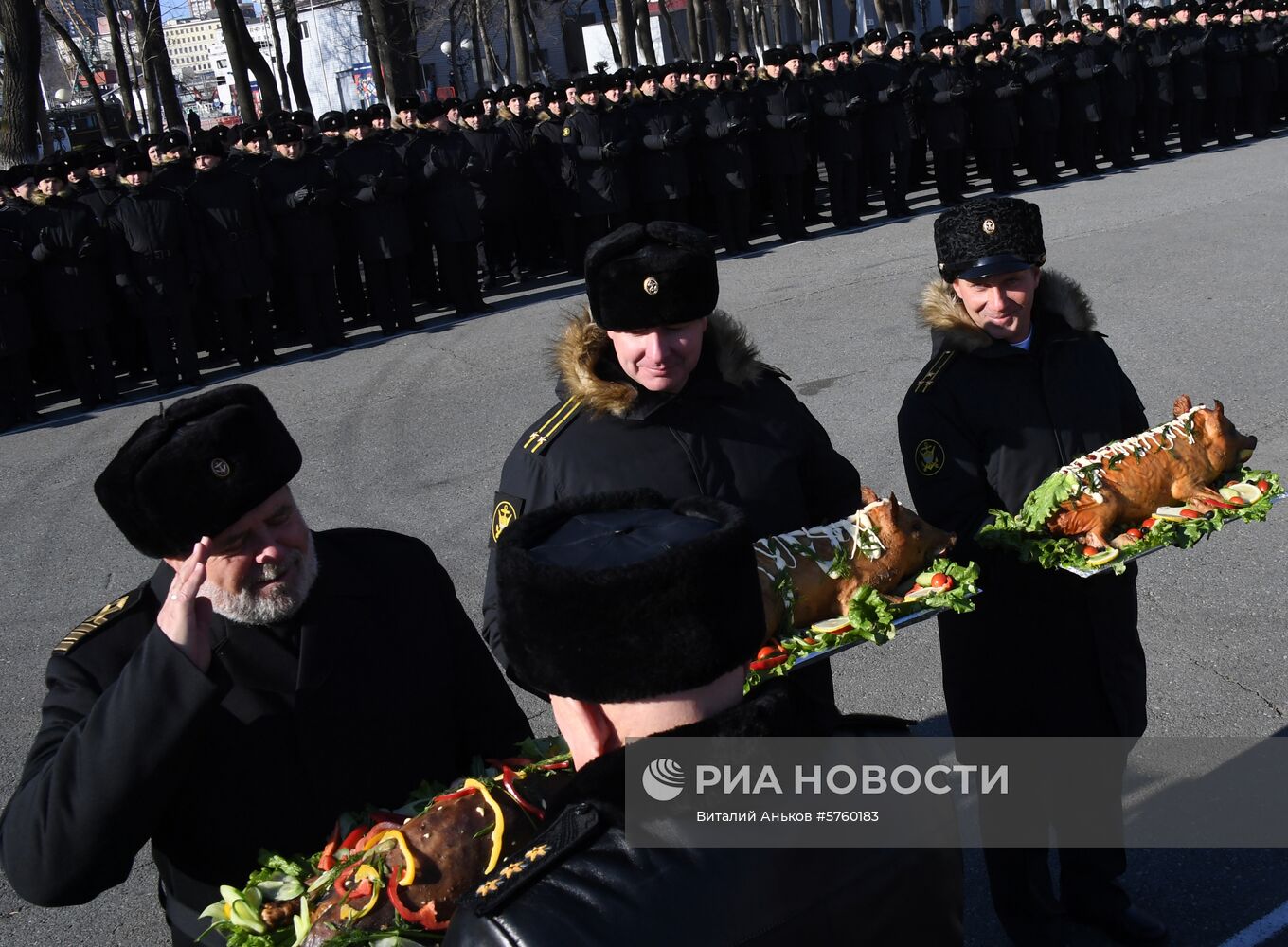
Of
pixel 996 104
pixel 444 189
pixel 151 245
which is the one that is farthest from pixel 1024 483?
pixel 996 104

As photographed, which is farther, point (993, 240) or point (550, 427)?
point (993, 240)

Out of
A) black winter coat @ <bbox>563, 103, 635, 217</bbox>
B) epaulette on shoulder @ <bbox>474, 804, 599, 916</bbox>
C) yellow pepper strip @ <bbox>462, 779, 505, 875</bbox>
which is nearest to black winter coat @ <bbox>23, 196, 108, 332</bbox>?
black winter coat @ <bbox>563, 103, 635, 217</bbox>

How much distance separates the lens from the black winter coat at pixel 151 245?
11.1m

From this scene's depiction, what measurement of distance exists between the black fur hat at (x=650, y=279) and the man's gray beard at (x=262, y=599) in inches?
39.4

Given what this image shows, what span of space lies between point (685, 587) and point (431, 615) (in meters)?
1.14

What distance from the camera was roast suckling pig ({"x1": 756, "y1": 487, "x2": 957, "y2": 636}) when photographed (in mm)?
3064

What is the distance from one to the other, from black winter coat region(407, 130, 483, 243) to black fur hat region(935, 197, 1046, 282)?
32.2ft

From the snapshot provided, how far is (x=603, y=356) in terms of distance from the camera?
127 inches

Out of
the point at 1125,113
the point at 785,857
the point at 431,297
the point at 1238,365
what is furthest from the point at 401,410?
the point at 1125,113

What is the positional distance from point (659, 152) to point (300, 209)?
433cm

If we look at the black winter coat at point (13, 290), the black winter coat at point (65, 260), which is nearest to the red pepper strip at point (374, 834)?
the black winter coat at point (13, 290)

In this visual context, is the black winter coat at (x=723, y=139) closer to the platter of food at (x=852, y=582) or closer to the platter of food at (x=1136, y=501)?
the platter of food at (x=1136, y=501)

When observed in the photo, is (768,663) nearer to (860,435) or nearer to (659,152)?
(860,435)

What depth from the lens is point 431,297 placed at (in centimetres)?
1380
